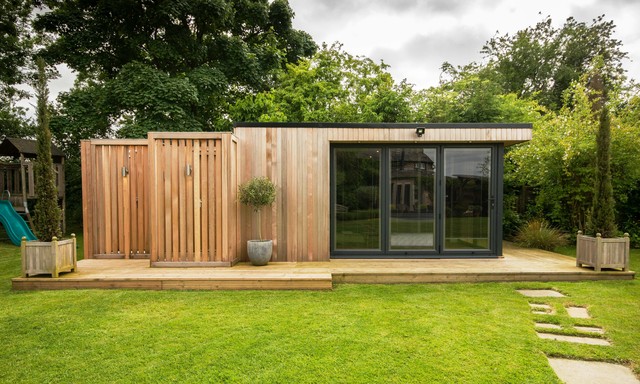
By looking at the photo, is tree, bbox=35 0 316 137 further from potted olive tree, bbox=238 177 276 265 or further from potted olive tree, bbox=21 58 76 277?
potted olive tree, bbox=238 177 276 265

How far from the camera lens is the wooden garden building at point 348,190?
5.77m

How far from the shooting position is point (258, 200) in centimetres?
521

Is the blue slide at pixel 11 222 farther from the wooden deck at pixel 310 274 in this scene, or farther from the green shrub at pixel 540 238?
the green shrub at pixel 540 238

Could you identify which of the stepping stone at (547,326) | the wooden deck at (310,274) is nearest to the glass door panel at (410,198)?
the wooden deck at (310,274)

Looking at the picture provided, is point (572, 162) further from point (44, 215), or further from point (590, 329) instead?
point (44, 215)

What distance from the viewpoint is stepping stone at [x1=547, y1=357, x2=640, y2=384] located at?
239cm

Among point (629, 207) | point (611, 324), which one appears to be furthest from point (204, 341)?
point (629, 207)

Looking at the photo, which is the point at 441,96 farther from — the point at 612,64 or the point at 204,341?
the point at 612,64

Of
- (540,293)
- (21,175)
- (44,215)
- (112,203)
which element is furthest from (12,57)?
(540,293)

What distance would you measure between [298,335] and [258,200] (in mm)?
2520

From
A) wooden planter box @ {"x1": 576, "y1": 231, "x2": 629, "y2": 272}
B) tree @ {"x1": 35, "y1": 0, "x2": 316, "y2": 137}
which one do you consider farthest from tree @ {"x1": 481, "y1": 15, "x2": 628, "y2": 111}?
wooden planter box @ {"x1": 576, "y1": 231, "x2": 629, "y2": 272}

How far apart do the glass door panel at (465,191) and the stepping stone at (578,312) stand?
89.3 inches

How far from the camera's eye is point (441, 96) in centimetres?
1302

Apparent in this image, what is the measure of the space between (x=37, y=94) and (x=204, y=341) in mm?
3981
